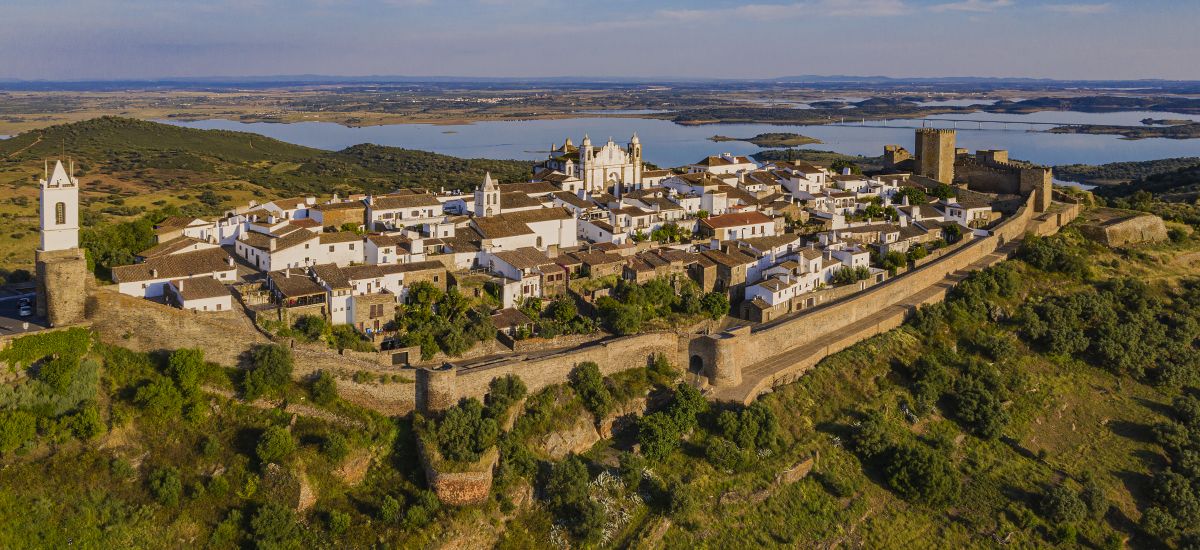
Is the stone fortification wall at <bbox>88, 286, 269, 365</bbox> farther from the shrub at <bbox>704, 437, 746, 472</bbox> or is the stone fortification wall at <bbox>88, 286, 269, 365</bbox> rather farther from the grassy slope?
the grassy slope

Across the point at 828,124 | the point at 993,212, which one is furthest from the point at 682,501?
the point at 828,124

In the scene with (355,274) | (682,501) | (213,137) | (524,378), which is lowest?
(682,501)

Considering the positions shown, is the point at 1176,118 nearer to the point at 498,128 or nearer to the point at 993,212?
the point at 498,128

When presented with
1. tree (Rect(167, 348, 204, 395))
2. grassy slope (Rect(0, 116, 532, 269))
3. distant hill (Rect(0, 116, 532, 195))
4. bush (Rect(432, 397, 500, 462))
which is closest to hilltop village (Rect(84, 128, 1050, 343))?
tree (Rect(167, 348, 204, 395))

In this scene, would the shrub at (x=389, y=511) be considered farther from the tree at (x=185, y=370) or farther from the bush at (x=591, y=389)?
the bush at (x=591, y=389)

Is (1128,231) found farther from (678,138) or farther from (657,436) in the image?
(678,138)

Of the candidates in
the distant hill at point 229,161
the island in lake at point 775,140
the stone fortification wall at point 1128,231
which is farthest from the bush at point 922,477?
the island in lake at point 775,140
